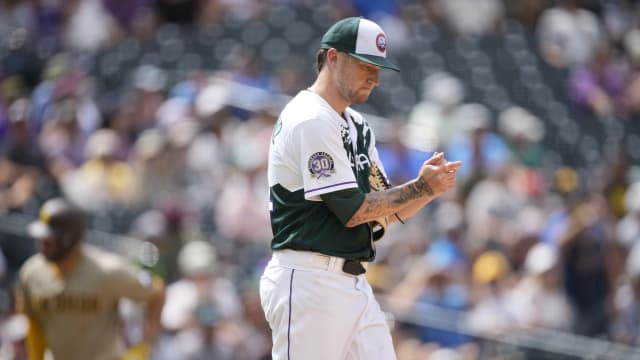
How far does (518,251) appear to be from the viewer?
1090 cm

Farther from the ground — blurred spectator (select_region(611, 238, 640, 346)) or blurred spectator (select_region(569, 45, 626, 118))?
blurred spectator (select_region(569, 45, 626, 118))

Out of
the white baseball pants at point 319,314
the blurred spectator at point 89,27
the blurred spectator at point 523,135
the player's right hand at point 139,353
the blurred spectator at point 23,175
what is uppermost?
the white baseball pants at point 319,314

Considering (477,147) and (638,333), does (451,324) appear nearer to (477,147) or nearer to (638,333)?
(638,333)

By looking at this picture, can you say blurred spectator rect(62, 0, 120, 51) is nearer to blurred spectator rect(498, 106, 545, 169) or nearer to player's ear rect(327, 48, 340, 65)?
blurred spectator rect(498, 106, 545, 169)

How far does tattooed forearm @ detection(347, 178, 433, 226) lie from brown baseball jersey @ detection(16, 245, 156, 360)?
1948 millimetres

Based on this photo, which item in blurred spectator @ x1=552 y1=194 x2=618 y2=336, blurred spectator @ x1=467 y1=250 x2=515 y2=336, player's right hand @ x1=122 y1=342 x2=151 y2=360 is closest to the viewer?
player's right hand @ x1=122 y1=342 x2=151 y2=360

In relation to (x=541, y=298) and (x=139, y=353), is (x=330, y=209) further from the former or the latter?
(x=541, y=298)

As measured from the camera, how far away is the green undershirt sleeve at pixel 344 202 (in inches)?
206

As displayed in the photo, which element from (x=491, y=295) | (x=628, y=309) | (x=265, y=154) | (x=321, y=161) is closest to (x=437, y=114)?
(x=265, y=154)

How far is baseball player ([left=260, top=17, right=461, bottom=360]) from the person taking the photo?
5.28 meters

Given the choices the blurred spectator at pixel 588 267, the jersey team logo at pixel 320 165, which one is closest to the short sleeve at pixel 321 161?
the jersey team logo at pixel 320 165

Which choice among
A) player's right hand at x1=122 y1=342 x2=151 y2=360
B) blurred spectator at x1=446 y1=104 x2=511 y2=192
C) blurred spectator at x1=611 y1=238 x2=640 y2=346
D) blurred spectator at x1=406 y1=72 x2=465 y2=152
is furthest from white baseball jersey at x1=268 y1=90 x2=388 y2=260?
blurred spectator at x1=406 y1=72 x2=465 y2=152

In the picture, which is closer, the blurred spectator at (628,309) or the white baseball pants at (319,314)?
the white baseball pants at (319,314)

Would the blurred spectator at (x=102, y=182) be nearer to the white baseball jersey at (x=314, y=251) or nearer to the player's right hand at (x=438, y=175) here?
the white baseball jersey at (x=314, y=251)
